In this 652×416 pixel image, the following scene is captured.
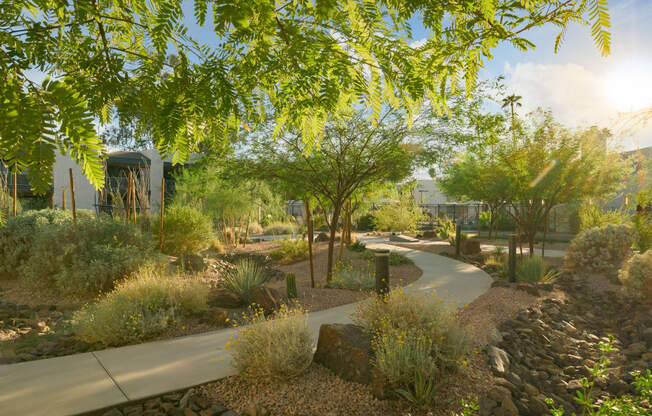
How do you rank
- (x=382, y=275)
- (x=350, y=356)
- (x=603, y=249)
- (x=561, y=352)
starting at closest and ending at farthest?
(x=350, y=356) < (x=561, y=352) < (x=382, y=275) < (x=603, y=249)

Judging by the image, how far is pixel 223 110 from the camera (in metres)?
2.37

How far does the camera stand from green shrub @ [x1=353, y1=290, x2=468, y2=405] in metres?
3.66

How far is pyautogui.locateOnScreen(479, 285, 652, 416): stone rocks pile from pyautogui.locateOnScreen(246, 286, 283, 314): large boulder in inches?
140

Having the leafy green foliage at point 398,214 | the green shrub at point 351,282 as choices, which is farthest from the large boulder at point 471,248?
the leafy green foliage at point 398,214

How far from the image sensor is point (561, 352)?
5754 mm

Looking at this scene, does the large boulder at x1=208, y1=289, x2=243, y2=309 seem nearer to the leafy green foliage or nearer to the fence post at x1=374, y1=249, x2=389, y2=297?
the fence post at x1=374, y1=249, x2=389, y2=297

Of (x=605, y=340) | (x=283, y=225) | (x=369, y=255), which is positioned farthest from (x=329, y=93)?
(x=283, y=225)

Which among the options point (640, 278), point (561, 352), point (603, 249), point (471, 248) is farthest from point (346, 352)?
point (471, 248)

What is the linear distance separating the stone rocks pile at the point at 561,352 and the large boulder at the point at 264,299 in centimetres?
356

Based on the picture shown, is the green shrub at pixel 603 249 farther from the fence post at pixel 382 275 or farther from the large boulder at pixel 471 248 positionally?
the fence post at pixel 382 275

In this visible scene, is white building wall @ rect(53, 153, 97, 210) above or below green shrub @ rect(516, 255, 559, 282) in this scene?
above

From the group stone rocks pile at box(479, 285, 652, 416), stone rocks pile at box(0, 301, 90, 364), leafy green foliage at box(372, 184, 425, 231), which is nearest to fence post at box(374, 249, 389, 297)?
stone rocks pile at box(479, 285, 652, 416)

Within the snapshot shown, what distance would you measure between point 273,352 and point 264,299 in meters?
2.97

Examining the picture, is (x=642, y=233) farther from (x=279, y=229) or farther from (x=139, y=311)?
(x=279, y=229)
